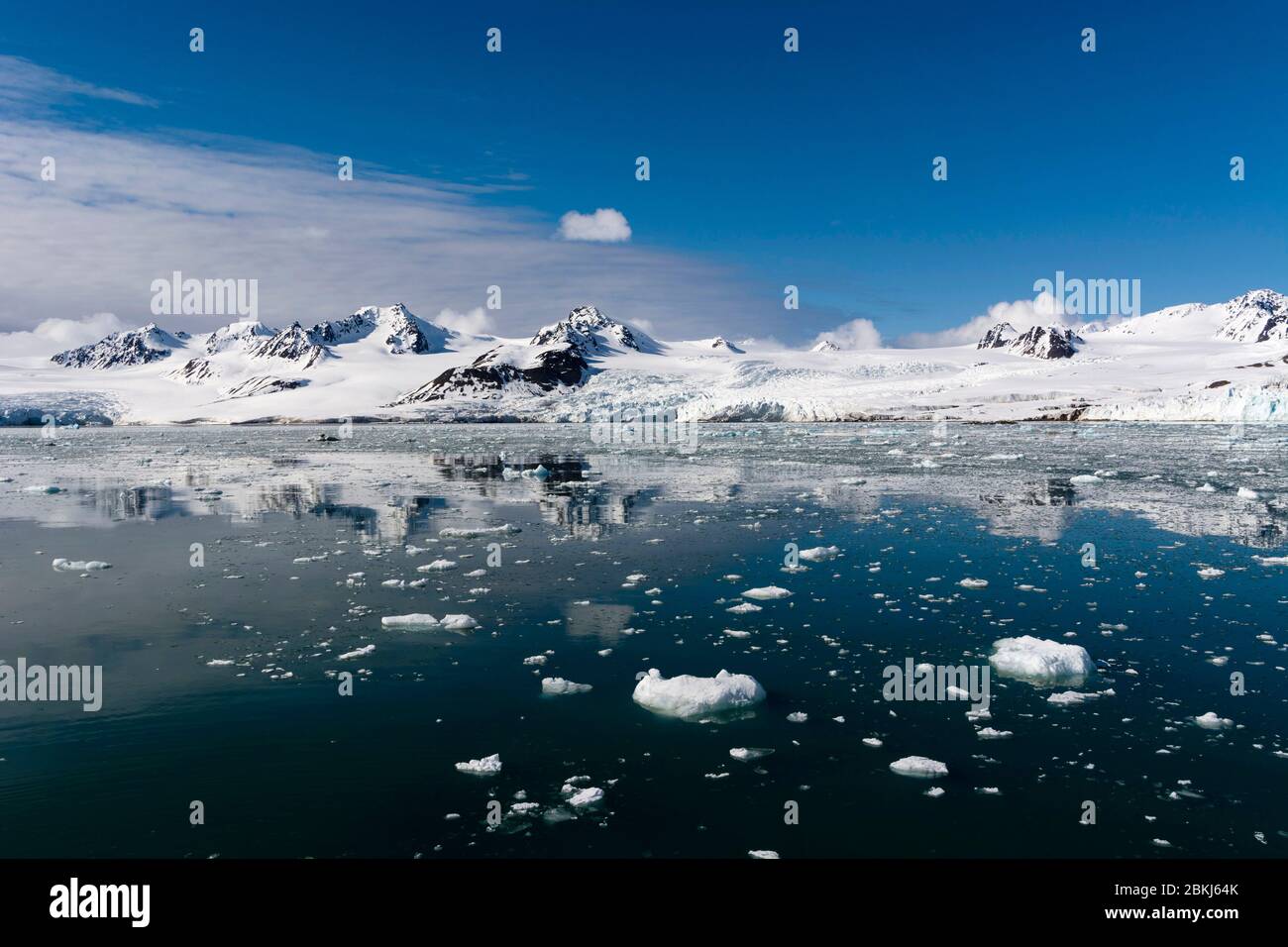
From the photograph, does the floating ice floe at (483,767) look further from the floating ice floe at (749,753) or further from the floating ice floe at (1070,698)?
the floating ice floe at (1070,698)

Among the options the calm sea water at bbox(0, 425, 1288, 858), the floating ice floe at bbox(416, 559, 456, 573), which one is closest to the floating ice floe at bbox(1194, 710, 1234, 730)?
the calm sea water at bbox(0, 425, 1288, 858)

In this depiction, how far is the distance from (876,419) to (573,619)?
90294 mm

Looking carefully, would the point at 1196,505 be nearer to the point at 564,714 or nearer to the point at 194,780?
the point at 564,714

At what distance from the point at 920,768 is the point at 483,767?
3773 millimetres

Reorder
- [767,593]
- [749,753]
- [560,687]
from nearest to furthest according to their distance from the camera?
[749,753], [560,687], [767,593]

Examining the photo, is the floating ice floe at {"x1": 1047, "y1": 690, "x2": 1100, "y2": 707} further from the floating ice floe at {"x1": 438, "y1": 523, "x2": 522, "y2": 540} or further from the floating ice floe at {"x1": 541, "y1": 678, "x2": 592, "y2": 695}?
the floating ice floe at {"x1": 438, "y1": 523, "x2": 522, "y2": 540}

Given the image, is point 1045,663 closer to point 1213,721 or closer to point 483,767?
point 1213,721

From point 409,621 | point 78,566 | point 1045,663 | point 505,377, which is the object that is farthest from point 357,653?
point 505,377

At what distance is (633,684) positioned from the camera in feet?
29.2

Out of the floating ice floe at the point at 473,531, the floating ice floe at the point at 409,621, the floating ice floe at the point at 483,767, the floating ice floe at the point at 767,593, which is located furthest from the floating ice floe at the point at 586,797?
the floating ice floe at the point at 473,531

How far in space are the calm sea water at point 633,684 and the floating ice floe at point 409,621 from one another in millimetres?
258

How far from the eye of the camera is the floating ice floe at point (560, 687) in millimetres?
8680

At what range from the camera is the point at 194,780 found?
6824 mm
